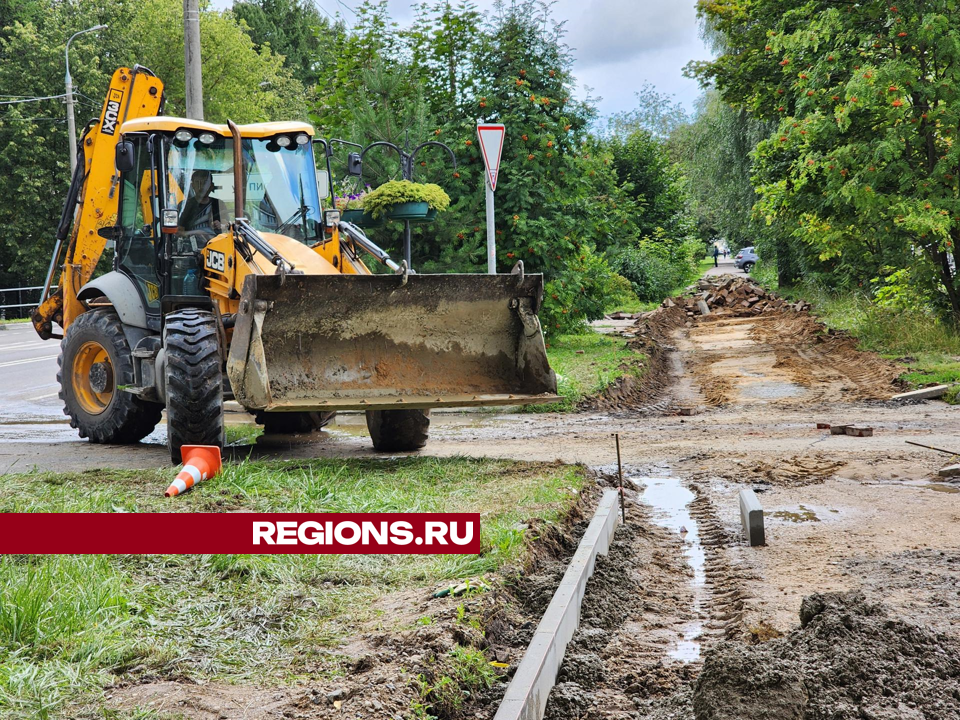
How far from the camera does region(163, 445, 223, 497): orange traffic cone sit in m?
7.00

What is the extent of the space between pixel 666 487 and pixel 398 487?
8.01 ft

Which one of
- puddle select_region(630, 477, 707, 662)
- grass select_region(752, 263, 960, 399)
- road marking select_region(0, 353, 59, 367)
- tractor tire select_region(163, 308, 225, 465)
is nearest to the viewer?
puddle select_region(630, 477, 707, 662)

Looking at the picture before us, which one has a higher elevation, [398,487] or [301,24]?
[301,24]

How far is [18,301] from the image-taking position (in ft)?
127

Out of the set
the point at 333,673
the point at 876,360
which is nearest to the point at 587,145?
the point at 876,360

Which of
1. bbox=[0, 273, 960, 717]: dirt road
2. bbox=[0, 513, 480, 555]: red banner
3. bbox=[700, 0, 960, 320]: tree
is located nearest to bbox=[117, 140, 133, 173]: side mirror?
bbox=[0, 273, 960, 717]: dirt road

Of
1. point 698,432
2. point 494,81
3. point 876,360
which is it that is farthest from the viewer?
point 494,81

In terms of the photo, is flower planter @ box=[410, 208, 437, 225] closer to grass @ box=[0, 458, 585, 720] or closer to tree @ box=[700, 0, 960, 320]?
tree @ box=[700, 0, 960, 320]

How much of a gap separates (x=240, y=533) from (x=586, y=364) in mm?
11080

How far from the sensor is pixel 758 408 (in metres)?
13.3

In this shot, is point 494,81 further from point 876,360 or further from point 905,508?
point 905,508

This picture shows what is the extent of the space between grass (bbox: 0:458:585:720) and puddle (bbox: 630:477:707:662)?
0.79 metres

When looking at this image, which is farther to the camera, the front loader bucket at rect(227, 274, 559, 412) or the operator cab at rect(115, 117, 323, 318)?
the operator cab at rect(115, 117, 323, 318)

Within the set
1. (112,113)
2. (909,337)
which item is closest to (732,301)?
(909,337)
